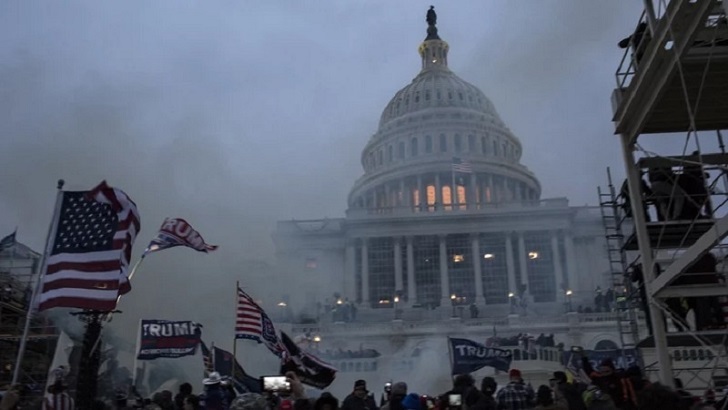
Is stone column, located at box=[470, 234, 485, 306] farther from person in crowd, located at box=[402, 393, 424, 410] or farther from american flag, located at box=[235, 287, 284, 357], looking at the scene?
person in crowd, located at box=[402, 393, 424, 410]

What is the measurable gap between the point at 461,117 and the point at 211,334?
56.2m

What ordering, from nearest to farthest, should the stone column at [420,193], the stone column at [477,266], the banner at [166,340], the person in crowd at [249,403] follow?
the person in crowd at [249,403], the banner at [166,340], the stone column at [477,266], the stone column at [420,193]

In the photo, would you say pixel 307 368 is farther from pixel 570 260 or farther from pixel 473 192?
pixel 473 192

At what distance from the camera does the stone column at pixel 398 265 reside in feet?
205

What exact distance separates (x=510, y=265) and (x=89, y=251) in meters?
54.4

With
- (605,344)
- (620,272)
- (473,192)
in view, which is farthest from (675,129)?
(473,192)

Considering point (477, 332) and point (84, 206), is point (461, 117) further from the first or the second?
point (84, 206)

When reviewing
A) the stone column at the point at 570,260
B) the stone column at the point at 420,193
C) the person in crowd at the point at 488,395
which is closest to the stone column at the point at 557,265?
the stone column at the point at 570,260

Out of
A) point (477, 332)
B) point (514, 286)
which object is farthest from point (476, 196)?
point (477, 332)

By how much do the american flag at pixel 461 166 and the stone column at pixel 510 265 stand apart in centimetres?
1099

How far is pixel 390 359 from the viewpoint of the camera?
126 feet

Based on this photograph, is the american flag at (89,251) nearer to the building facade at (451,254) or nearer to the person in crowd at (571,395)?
the person in crowd at (571,395)

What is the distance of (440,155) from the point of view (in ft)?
269

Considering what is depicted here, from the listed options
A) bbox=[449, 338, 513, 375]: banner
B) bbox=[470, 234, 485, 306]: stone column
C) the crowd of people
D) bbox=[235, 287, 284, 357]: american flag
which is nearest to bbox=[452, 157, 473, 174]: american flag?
bbox=[470, 234, 485, 306]: stone column
